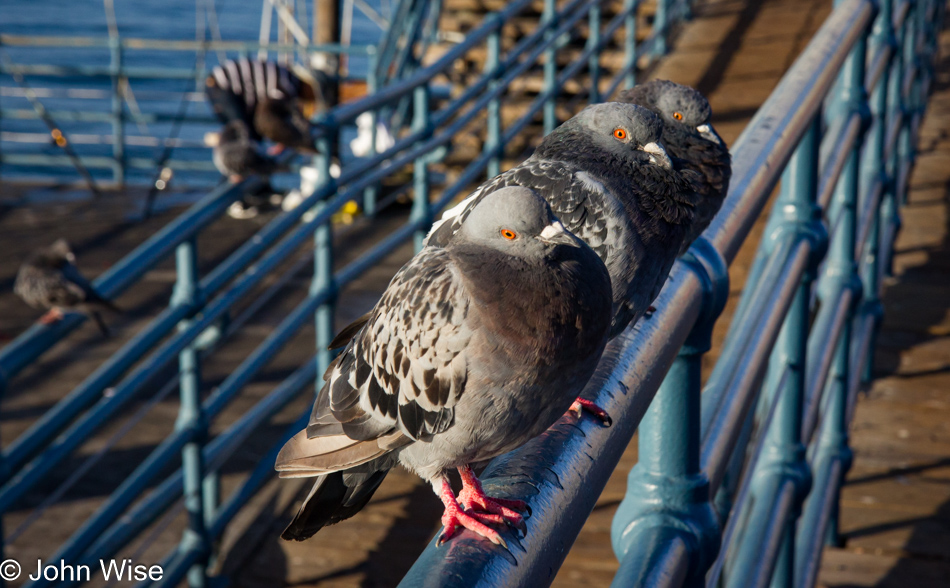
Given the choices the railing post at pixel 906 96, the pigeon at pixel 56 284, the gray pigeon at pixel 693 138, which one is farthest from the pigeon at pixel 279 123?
Answer: the gray pigeon at pixel 693 138

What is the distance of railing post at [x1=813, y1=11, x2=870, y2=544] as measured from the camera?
1990mm

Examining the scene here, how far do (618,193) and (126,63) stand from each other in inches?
1079

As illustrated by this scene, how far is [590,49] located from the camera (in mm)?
6074

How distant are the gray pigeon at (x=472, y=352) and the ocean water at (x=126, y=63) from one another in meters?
7.76

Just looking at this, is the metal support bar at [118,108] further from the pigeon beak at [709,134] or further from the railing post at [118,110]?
the pigeon beak at [709,134]

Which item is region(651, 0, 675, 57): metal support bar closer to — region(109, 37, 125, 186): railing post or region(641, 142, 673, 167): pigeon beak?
region(109, 37, 125, 186): railing post

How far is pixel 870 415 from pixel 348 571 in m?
1.74

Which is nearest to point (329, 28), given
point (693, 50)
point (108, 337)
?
point (693, 50)

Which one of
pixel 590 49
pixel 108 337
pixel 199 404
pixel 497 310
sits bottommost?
pixel 108 337

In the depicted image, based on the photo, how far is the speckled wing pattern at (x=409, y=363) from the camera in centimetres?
88

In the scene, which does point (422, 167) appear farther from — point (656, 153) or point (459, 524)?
point (459, 524)

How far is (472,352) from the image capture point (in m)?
0.87

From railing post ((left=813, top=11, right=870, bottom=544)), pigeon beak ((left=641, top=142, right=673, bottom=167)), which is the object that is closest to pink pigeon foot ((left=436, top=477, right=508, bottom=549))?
pigeon beak ((left=641, top=142, right=673, bottom=167))

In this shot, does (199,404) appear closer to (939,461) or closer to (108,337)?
(939,461)
